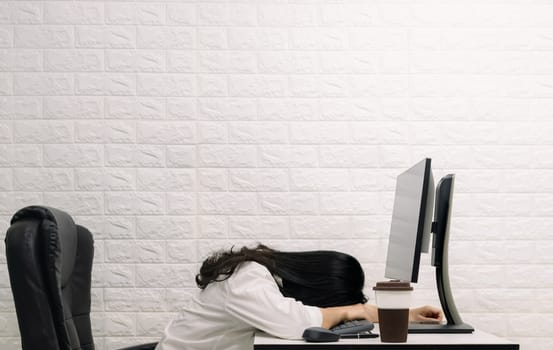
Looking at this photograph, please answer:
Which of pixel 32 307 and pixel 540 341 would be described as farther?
pixel 540 341

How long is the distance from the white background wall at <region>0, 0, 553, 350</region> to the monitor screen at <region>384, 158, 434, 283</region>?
50cm

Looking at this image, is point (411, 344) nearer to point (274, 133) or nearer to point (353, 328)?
point (353, 328)

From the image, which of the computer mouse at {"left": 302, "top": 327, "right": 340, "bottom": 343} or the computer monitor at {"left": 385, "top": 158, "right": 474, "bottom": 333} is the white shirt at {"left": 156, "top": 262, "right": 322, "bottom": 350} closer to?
the computer mouse at {"left": 302, "top": 327, "right": 340, "bottom": 343}

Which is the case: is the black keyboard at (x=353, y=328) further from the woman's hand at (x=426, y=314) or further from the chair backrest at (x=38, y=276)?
the chair backrest at (x=38, y=276)

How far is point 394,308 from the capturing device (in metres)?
1.90

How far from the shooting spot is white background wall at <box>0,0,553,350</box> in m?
3.09

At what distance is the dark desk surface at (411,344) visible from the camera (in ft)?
6.06

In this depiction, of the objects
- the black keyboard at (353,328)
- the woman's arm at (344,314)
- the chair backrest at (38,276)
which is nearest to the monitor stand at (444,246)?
the woman's arm at (344,314)

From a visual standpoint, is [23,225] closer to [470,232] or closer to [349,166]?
[349,166]

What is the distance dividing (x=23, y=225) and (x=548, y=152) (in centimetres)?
217

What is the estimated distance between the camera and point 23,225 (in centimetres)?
194

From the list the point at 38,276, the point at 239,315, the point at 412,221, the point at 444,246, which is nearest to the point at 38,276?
the point at 38,276

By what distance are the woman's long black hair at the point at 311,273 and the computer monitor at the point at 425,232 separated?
0.55 feet

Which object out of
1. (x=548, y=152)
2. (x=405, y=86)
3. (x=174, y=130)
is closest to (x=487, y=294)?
(x=548, y=152)
